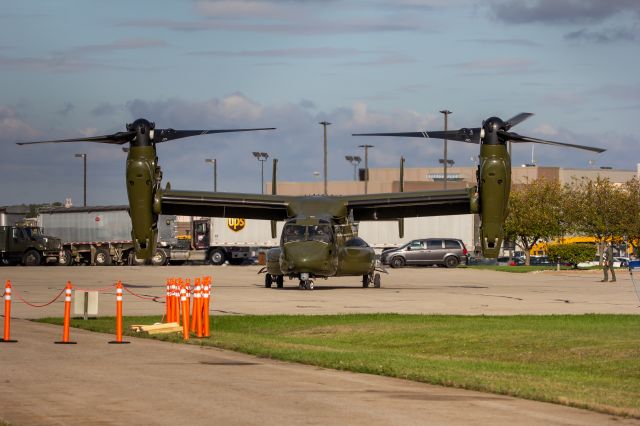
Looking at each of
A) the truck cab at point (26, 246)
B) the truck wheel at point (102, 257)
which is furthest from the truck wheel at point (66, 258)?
the truck cab at point (26, 246)

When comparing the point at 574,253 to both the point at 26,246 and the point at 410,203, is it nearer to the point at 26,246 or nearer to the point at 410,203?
the point at 410,203

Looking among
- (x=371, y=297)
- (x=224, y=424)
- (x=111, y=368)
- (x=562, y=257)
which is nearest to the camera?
(x=224, y=424)

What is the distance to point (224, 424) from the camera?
37.8 feet

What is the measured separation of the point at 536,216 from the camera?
85.1m

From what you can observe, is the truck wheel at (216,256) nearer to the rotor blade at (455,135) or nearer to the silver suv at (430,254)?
the silver suv at (430,254)

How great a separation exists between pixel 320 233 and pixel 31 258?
41.5 metres

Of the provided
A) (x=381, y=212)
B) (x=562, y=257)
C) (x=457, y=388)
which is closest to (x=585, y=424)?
(x=457, y=388)

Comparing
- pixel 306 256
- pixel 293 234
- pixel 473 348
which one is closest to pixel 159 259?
pixel 293 234

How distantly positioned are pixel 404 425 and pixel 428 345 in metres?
10.2

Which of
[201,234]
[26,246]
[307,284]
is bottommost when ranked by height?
[307,284]

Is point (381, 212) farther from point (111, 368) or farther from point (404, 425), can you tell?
point (404, 425)

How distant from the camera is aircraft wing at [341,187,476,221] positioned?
4303 centimetres

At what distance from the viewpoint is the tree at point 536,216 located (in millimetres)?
85375

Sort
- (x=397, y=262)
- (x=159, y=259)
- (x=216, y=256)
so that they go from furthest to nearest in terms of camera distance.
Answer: (x=216, y=256) < (x=159, y=259) < (x=397, y=262)
